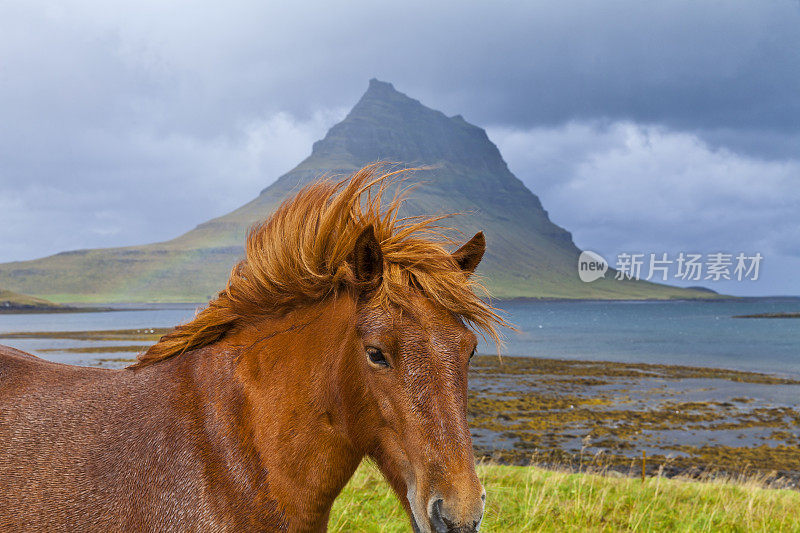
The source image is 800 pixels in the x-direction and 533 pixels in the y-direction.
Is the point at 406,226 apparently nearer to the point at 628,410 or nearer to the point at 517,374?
the point at 628,410

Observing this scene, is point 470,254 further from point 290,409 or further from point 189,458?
point 189,458

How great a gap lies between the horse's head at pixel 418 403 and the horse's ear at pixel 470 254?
1.68 feet

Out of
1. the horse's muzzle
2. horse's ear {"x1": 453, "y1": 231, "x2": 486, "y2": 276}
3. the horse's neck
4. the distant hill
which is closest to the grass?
the horse's neck

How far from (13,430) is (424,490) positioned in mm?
2443

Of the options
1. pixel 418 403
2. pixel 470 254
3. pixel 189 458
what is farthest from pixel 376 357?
pixel 189 458

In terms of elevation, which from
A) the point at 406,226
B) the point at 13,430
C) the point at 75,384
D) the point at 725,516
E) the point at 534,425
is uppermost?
the point at 406,226

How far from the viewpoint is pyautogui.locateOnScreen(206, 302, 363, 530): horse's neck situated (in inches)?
111

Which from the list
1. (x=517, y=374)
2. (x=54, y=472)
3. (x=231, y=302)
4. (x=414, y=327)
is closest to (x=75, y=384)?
(x=54, y=472)

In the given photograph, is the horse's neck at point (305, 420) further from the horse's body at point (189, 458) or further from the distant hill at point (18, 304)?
the distant hill at point (18, 304)

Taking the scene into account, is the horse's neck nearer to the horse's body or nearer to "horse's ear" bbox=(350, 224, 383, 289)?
the horse's body

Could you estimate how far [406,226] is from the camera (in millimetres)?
3375

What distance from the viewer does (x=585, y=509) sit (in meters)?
7.76

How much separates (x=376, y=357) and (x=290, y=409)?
0.61 m

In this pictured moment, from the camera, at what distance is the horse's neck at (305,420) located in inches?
111
